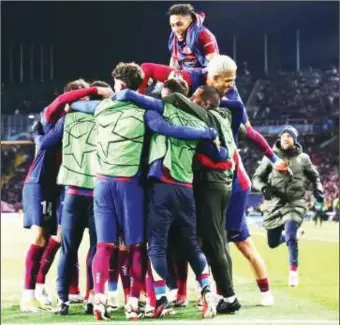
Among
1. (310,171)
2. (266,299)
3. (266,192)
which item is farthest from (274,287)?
(266,299)

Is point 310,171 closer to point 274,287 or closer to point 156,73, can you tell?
point 274,287

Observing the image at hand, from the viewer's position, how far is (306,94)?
21797 mm

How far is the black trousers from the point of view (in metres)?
2.96

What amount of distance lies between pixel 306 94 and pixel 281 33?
2.43m

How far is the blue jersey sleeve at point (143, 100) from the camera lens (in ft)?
9.27

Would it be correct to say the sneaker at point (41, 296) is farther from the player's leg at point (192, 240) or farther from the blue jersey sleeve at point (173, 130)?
the blue jersey sleeve at point (173, 130)

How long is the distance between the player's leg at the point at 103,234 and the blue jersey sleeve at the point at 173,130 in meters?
0.28

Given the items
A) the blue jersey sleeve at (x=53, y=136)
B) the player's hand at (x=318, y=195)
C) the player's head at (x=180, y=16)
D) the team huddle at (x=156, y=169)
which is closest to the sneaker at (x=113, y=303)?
the team huddle at (x=156, y=169)

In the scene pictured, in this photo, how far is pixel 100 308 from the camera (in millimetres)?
3012

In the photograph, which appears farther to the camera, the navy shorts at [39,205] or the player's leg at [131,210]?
the navy shorts at [39,205]

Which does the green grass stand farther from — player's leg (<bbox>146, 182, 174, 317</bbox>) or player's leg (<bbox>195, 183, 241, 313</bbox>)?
player's leg (<bbox>146, 182, 174, 317</bbox>)

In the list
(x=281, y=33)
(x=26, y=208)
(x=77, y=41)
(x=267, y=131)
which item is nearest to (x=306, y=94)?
(x=281, y=33)

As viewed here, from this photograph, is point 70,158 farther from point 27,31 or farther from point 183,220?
point 27,31

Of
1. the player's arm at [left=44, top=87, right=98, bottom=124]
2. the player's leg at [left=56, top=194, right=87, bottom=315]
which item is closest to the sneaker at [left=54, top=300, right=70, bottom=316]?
the player's leg at [left=56, top=194, right=87, bottom=315]
